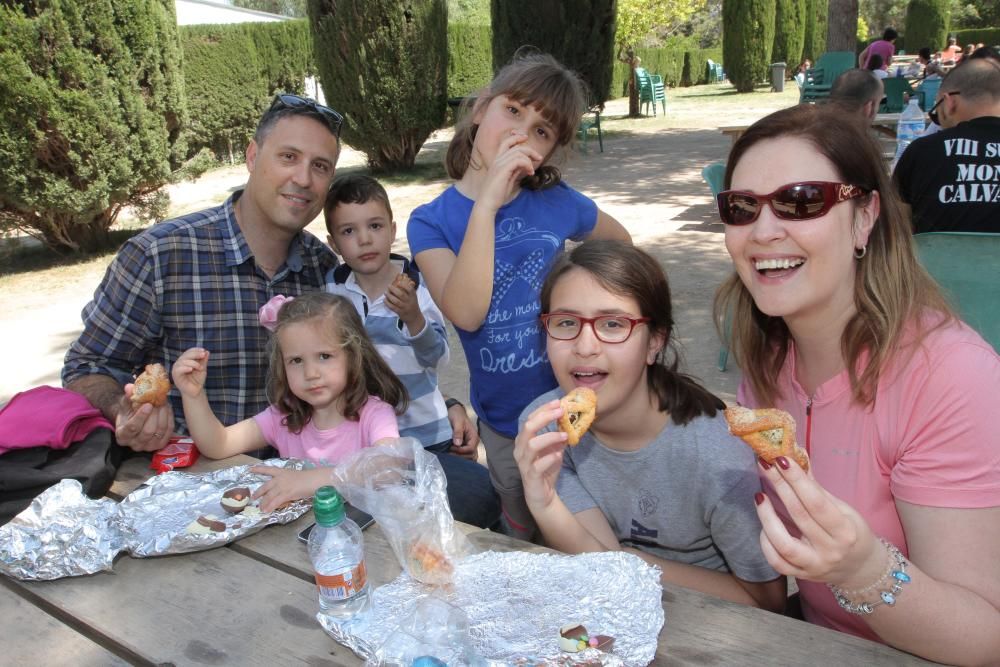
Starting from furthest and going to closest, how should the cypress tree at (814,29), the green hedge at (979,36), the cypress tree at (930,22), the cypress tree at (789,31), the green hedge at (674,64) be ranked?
the green hedge at (979,36) < the cypress tree at (930,22) < the green hedge at (674,64) < the cypress tree at (814,29) < the cypress tree at (789,31)

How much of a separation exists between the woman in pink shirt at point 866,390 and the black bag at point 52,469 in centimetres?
188

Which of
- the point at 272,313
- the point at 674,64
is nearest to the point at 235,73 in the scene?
the point at 272,313

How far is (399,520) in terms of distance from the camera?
5.49ft

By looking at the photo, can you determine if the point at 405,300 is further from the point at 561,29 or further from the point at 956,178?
the point at 561,29

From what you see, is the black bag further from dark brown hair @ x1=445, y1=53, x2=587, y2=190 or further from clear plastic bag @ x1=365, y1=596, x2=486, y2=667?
dark brown hair @ x1=445, y1=53, x2=587, y2=190

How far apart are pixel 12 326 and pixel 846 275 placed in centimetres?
858

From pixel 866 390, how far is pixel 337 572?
1.26 meters

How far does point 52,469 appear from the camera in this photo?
81.4 inches

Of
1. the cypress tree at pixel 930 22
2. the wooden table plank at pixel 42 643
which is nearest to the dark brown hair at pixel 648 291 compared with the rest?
the wooden table plank at pixel 42 643

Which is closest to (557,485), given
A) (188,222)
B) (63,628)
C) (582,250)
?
(582,250)

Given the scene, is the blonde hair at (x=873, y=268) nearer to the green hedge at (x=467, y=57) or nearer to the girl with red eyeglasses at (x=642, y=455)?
the girl with red eyeglasses at (x=642, y=455)

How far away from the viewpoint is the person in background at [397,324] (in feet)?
9.50

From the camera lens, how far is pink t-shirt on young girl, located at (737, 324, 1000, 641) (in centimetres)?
145

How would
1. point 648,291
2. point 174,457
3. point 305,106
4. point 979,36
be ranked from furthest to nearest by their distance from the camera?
point 979,36, point 305,106, point 174,457, point 648,291
